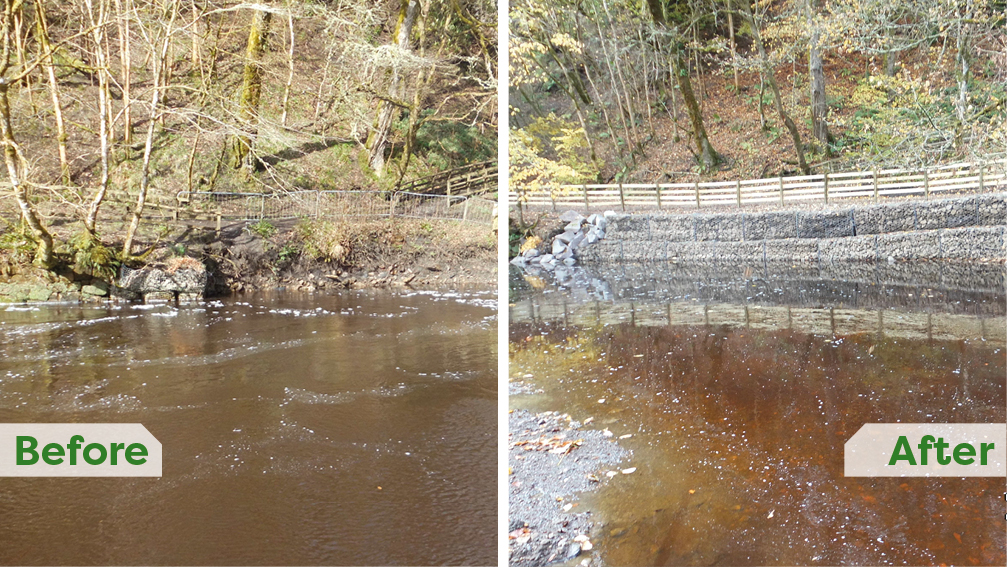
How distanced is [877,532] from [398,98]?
416 cm

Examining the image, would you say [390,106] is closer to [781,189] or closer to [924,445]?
[781,189]

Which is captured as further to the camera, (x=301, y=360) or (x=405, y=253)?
(x=405, y=253)

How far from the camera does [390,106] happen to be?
493cm

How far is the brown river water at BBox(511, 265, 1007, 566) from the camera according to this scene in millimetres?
1487

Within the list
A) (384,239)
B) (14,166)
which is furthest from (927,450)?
(14,166)

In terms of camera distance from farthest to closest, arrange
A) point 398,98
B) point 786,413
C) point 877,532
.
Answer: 1. point 398,98
2. point 786,413
3. point 877,532

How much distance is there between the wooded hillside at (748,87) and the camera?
9.44 ft

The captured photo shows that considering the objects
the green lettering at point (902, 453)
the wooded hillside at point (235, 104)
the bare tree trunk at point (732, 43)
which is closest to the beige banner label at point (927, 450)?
the green lettering at point (902, 453)

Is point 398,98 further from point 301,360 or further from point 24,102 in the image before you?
point 24,102

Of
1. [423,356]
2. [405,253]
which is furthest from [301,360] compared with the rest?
[405,253]

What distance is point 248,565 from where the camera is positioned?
163 centimetres

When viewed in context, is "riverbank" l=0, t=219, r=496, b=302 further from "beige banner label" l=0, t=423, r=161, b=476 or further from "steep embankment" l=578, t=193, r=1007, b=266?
"beige banner label" l=0, t=423, r=161, b=476

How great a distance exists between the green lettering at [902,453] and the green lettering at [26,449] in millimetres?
2624

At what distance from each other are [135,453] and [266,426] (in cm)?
43
